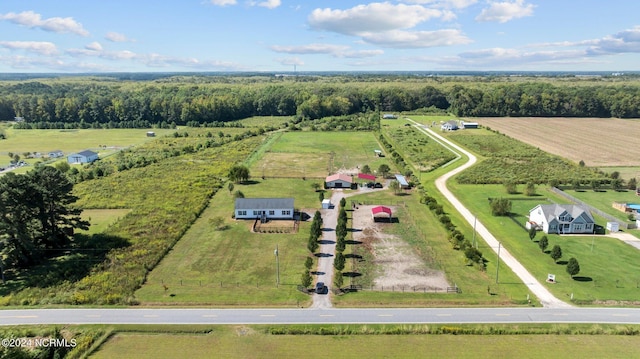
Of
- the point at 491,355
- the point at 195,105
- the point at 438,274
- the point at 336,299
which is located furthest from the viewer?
the point at 195,105

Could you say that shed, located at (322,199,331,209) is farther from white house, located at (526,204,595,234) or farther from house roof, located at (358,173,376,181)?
white house, located at (526,204,595,234)

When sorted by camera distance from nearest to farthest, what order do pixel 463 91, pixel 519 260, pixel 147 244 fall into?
pixel 519 260
pixel 147 244
pixel 463 91

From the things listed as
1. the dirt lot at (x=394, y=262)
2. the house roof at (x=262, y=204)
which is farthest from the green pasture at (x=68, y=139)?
the dirt lot at (x=394, y=262)

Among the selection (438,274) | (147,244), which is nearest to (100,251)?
(147,244)

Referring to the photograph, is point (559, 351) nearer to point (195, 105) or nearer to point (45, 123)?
point (195, 105)

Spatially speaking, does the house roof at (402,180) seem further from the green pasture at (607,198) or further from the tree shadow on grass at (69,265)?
the tree shadow on grass at (69,265)

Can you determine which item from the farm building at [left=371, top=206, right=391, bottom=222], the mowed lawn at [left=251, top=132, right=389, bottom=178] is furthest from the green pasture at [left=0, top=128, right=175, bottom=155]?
the farm building at [left=371, top=206, right=391, bottom=222]
